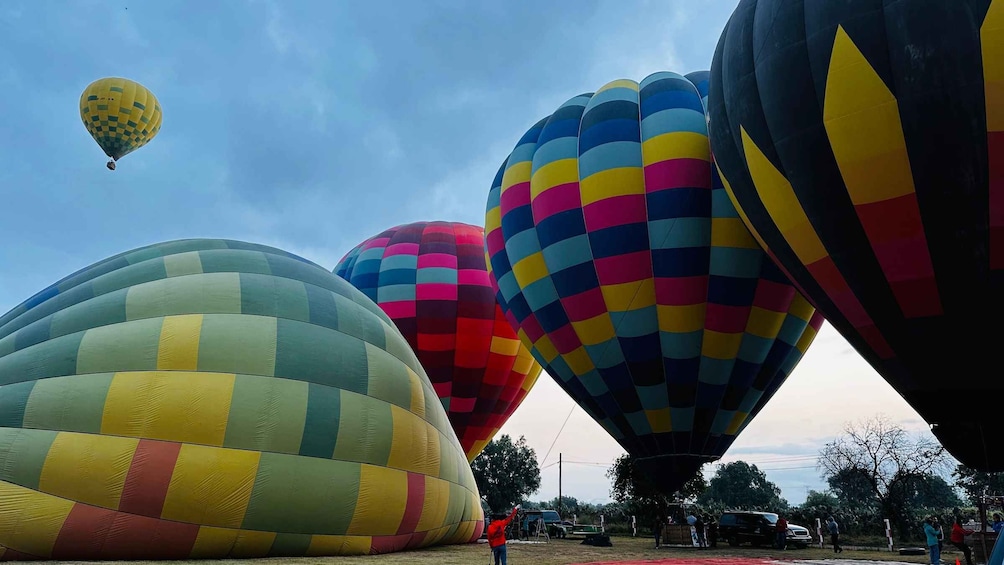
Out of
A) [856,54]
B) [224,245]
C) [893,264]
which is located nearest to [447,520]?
[224,245]

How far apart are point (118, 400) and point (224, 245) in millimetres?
3192

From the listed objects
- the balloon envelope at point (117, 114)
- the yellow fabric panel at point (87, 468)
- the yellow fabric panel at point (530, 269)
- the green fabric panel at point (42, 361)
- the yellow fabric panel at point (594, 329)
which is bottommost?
the yellow fabric panel at point (87, 468)

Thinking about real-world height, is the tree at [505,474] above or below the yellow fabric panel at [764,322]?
below

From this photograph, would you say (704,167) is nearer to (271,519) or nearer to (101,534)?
(271,519)

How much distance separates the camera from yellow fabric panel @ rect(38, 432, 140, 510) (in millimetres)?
6520

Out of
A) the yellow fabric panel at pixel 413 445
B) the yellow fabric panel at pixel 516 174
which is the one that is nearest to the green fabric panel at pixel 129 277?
the yellow fabric panel at pixel 413 445

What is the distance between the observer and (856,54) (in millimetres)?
7715

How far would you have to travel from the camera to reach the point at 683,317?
39.1 feet

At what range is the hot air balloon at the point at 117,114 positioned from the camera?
21802mm

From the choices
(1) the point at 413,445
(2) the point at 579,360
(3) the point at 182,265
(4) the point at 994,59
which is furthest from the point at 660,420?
(3) the point at 182,265

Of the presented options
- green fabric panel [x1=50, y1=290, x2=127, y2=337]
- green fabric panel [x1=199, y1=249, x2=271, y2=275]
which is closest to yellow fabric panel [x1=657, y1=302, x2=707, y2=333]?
green fabric panel [x1=199, y1=249, x2=271, y2=275]

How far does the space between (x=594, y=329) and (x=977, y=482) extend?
34278 mm

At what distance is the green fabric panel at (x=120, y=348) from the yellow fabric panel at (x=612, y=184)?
7984 millimetres

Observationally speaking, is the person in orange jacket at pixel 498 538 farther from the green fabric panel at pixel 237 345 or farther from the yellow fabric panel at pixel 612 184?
the yellow fabric panel at pixel 612 184
